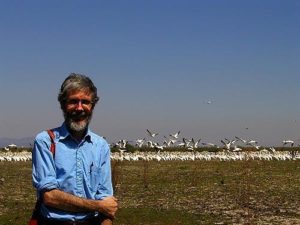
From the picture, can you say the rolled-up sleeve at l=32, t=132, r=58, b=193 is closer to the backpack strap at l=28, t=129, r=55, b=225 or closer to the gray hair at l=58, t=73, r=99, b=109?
the backpack strap at l=28, t=129, r=55, b=225

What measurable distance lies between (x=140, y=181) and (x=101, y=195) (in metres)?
28.0

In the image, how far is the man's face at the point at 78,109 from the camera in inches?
181

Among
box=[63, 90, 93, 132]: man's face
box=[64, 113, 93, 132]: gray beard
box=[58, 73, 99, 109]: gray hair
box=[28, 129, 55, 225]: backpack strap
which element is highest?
box=[58, 73, 99, 109]: gray hair

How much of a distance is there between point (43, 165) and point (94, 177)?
0.46 metres

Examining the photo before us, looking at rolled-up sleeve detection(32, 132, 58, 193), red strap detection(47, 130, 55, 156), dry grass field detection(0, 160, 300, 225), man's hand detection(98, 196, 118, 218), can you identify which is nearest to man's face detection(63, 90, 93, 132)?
red strap detection(47, 130, 55, 156)

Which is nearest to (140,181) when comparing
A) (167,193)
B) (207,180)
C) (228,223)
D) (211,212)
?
(207,180)

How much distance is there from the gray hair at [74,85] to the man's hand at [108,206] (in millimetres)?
853

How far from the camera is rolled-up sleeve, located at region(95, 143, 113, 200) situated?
15.2 ft

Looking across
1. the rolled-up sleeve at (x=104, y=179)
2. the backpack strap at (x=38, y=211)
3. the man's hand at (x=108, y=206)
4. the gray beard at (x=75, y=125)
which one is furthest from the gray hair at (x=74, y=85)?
the man's hand at (x=108, y=206)

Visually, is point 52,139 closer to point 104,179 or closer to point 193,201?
point 104,179

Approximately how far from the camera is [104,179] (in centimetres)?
467

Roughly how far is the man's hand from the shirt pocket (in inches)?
5.5

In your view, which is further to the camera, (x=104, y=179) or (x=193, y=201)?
(x=193, y=201)

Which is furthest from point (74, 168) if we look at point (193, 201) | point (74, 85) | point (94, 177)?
point (193, 201)
